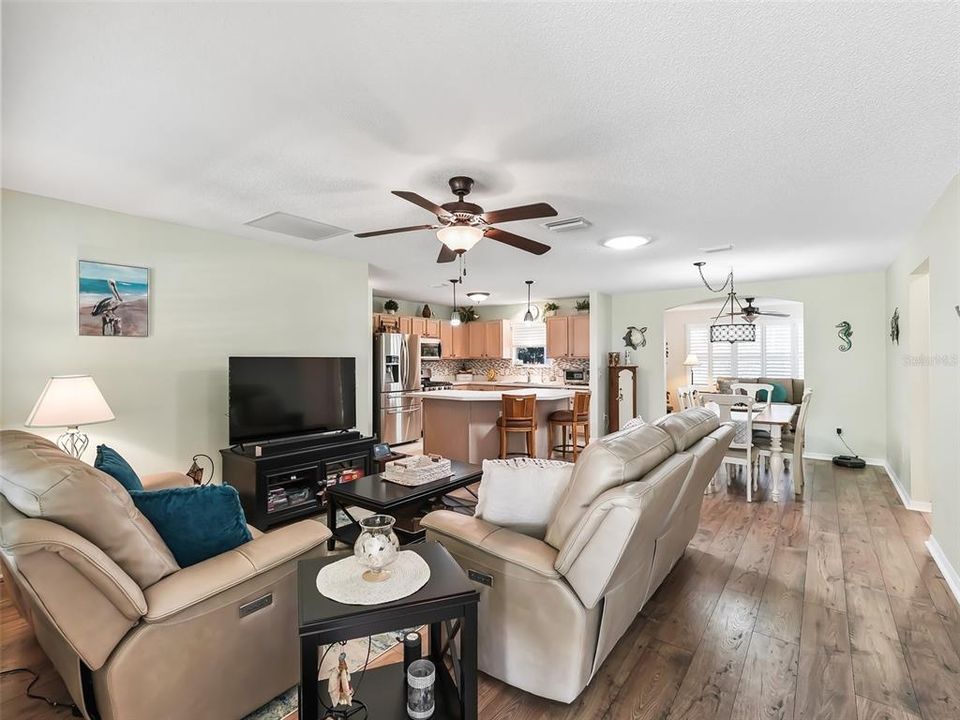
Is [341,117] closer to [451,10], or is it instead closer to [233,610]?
[451,10]

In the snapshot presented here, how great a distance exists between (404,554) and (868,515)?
435cm

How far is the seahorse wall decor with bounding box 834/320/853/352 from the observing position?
597cm

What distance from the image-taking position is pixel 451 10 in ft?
4.86

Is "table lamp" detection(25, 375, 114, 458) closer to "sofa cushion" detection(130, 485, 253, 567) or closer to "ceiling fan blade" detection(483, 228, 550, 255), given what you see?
"sofa cushion" detection(130, 485, 253, 567)

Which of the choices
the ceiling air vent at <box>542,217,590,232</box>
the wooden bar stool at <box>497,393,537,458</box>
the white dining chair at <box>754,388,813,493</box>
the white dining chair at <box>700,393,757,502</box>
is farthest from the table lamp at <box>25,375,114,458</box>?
the white dining chair at <box>754,388,813,493</box>

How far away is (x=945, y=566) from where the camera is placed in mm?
2936

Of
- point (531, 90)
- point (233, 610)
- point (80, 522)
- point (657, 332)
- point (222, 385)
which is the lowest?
point (233, 610)

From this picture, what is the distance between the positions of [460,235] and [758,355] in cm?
840

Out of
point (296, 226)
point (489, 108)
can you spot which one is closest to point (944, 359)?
point (489, 108)

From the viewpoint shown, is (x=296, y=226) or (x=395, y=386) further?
(x=395, y=386)

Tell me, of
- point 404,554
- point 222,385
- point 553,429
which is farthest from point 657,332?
point 404,554

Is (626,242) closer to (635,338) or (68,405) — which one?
(635,338)

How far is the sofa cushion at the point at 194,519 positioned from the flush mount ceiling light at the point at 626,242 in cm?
354

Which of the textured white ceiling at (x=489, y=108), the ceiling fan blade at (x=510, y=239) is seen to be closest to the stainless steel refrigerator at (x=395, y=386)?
the textured white ceiling at (x=489, y=108)
